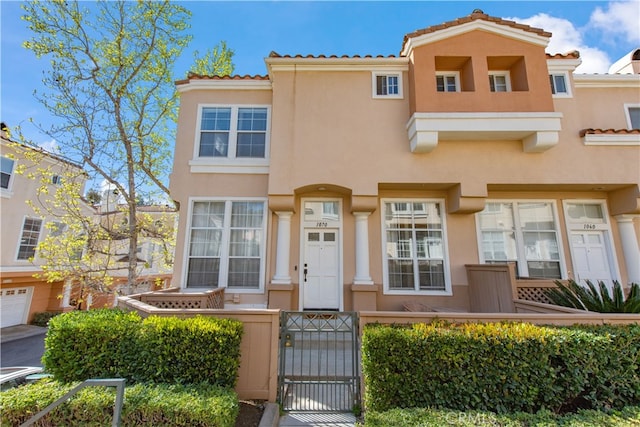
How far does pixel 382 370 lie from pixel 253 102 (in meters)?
8.31

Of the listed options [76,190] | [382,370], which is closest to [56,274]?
[76,190]

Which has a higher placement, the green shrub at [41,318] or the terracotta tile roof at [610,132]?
the terracotta tile roof at [610,132]

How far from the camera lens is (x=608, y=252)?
Result: 814 cm

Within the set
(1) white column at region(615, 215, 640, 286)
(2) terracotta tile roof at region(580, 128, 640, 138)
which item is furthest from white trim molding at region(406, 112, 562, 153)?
(1) white column at region(615, 215, 640, 286)

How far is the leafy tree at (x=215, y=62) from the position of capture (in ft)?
39.3

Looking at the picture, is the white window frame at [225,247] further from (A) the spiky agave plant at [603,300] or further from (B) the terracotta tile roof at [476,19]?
(A) the spiky agave plant at [603,300]

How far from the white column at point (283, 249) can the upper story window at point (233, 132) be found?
2.16m

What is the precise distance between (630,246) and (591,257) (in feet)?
3.34

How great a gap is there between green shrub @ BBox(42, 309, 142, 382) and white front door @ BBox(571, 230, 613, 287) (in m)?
11.2

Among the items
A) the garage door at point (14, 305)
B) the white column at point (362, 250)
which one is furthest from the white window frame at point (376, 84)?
the garage door at point (14, 305)

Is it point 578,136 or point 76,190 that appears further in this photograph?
point 76,190

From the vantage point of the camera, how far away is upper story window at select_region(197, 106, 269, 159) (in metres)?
8.55

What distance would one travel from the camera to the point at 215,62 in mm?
12227

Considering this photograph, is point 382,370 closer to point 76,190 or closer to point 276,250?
point 276,250
